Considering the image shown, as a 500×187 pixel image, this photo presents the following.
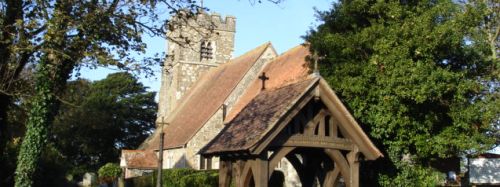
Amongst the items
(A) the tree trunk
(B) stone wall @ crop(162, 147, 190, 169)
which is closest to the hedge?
(B) stone wall @ crop(162, 147, 190, 169)

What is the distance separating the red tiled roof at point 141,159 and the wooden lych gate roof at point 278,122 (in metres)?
22.7

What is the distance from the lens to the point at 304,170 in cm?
1116

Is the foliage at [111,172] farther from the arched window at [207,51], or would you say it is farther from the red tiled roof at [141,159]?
the arched window at [207,51]

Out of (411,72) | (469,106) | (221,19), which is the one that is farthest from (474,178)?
(221,19)

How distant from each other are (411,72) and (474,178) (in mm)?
10961

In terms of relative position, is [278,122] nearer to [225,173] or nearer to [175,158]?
[225,173]

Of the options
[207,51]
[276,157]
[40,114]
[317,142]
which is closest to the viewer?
[276,157]

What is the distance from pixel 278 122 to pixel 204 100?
23.8m

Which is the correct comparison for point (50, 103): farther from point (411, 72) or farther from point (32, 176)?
point (411, 72)

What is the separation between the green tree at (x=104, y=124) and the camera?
45.3m

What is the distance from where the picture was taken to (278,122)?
8.86 meters

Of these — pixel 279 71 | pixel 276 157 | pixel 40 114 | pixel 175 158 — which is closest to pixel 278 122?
pixel 276 157

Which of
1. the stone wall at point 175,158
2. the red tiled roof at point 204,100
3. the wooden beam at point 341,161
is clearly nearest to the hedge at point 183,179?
the stone wall at point 175,158

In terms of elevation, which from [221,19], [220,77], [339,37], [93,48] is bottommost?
[93,48]
